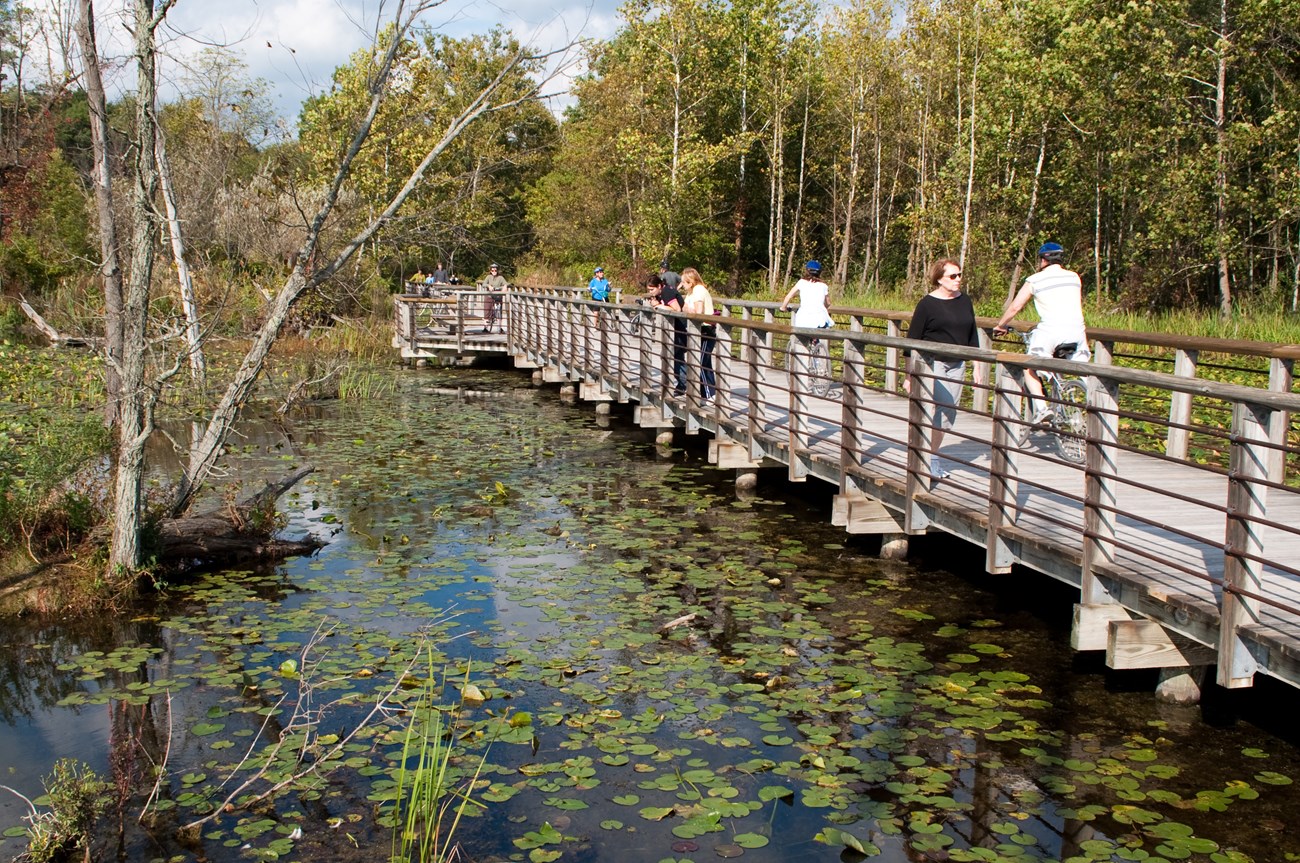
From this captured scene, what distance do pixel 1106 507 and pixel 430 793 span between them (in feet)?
12.5

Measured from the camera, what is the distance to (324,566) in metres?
9.34

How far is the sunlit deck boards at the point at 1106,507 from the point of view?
17.3 feet

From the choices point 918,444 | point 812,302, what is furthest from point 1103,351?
point 812,302

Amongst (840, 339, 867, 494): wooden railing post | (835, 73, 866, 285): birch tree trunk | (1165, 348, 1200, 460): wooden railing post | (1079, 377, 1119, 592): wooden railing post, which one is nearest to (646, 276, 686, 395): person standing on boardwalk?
(840, 339, 867, 494): wooden railing post

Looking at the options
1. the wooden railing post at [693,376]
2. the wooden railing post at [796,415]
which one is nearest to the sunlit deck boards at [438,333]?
the wooden railing post at [693,376]

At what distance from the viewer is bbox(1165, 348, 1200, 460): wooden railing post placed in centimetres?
834

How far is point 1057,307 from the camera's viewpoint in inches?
351

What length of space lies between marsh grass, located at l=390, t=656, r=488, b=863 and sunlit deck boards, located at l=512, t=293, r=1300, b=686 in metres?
3.39

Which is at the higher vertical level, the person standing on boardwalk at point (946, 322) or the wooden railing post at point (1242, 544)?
the person standing on boardwalk at point (946, 322)

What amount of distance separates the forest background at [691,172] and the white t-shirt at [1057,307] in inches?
156

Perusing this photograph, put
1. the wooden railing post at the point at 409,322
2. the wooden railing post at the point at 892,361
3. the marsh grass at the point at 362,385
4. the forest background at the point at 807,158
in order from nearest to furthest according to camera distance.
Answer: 1. the wooden railing post at the point at 892,361
2. the forest background at the point at 807,158
3. the marsh grass at the point at 362,385
4. the wooden railing post at the point at 409,322

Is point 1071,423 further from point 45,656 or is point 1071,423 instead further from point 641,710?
point 45,656

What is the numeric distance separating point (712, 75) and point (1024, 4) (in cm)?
1344

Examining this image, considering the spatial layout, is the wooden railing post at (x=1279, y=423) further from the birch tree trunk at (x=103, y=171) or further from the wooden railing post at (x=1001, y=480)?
the birch tree trunk at (x=103, y=171)
